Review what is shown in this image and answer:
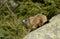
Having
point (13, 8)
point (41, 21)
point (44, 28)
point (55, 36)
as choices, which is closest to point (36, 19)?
point (41, 21)

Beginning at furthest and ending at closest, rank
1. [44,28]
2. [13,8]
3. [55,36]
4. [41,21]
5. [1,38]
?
[13,8] < [41,21] < [1,38] < [44,28] < [55,36]

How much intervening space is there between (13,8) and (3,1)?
1.52 ft

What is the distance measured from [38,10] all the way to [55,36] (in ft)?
5.86

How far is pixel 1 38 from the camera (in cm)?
404

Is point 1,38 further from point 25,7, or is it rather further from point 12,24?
point 25,7

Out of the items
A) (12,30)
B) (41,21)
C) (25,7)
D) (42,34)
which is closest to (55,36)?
(42,34)

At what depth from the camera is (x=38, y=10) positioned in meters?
5.15

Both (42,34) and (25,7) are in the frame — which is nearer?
(42,34)

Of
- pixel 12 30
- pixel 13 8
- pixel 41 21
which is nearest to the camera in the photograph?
pixel 41 21

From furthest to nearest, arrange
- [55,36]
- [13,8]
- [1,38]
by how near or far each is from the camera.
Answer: [13,8]
[1,38]
[55,36]

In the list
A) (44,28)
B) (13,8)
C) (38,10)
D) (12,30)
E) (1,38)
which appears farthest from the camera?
(13,8)

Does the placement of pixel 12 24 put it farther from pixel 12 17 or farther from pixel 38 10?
pixel 38 10

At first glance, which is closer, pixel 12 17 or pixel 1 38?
pixel 1 38

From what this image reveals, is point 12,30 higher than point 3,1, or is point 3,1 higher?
point 3,1
